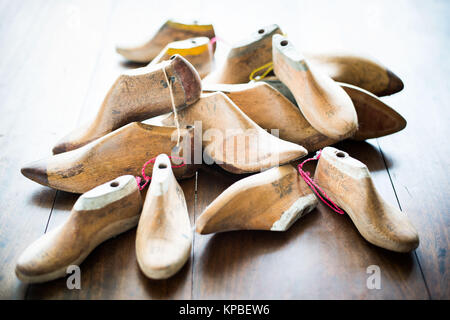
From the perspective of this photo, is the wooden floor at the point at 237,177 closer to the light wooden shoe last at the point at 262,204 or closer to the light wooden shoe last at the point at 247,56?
the light wooden shoe last at the point at 262,204

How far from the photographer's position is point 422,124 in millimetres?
1195

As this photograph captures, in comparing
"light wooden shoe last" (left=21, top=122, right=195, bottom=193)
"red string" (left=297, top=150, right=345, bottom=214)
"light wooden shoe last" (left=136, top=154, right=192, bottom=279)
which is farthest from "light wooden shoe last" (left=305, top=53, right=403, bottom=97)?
"light wooden shoe last" (left=136, top=154, right=192, bottom=279)

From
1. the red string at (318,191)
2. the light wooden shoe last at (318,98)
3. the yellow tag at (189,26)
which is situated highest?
the yellow tag at (189,26)

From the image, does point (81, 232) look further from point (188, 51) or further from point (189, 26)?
point (189, 26)

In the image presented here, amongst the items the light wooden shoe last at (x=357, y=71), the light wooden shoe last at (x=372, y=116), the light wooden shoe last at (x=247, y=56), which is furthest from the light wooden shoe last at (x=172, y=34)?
the light wooden shoe last at (x=372, y=116)

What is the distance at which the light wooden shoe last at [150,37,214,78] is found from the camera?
3.96ft

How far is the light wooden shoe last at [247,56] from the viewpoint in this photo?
1153 millimetres

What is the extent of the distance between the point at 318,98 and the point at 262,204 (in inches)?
12.0

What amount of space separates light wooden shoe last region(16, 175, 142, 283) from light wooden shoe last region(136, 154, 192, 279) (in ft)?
0.16

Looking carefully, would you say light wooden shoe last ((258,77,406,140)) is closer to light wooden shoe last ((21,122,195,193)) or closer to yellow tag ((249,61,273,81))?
yellow tag ((249,61,273,81))

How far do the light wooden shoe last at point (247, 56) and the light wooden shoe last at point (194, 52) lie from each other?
0.12 meters

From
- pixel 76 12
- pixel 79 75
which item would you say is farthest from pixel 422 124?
pixel 76 12

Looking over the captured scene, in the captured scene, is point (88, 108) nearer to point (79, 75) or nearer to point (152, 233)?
point (79, 75)

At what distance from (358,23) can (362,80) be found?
23.8 inches
